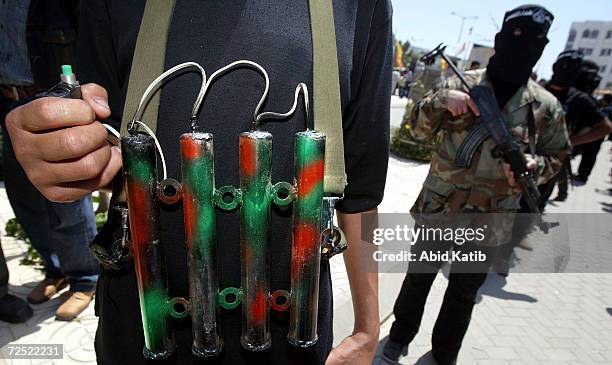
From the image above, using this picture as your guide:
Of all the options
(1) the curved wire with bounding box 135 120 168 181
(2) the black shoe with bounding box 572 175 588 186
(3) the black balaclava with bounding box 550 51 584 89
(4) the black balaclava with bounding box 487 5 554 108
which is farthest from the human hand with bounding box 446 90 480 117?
(2) the black shoe with bounding box 572 175 588 186

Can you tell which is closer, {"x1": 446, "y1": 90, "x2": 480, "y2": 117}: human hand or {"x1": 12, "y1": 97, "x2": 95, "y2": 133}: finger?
{"x1": 12, "y1": 97, "x2": 95, "y2": 133}: finger

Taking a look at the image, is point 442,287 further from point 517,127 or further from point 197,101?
point 197,101

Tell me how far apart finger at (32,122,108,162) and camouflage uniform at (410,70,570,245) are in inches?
98.2

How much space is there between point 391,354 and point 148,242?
2.59 meters

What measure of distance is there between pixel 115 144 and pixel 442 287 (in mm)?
3778

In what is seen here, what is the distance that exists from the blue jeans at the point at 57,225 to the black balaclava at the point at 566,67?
18.7ft

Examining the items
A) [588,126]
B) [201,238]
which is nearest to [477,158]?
[201,238]

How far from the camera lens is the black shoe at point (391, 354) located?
279 centimetres

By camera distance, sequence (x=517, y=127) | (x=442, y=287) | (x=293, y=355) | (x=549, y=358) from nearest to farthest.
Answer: (x=293, y=355)
(x=517, y=127)
(x=549, y=358)
(x=442, y=287)

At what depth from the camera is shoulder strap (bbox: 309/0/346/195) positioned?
757 mm

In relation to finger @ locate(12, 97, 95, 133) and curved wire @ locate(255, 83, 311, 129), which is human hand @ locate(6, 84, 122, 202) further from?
curved wire @ locate(255, 83, 311, 129)

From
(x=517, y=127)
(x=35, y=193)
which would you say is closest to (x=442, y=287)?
(x=517, y=127)

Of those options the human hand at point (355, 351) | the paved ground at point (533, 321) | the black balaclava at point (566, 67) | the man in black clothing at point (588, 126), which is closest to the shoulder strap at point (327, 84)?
the human hand at point (355, 351)

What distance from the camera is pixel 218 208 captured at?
0.71 metres
